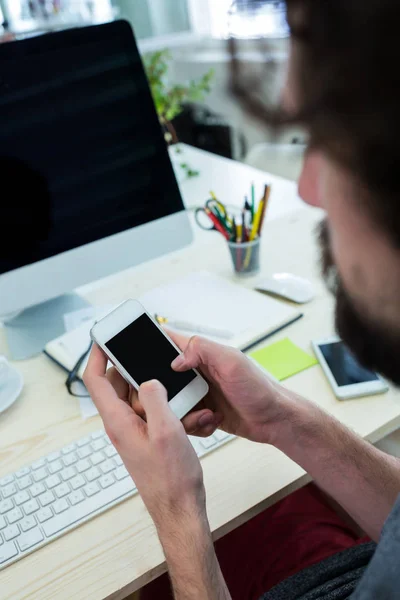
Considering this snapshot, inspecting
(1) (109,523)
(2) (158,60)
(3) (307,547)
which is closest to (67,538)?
(1) (109,523)

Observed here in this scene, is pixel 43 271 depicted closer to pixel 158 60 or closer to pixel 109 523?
pixel 109 523

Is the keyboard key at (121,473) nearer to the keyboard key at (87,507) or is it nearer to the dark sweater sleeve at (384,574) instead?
the keyboard key at (87,507)

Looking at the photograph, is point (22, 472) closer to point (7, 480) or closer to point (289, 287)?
point (7, 480)

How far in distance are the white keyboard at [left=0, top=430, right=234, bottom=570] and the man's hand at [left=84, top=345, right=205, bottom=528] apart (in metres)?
0.07

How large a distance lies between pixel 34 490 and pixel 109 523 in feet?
0.34

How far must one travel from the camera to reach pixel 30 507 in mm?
638

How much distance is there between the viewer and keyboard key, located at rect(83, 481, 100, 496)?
0.65m

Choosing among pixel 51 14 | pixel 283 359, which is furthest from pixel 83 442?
pixel 51 14

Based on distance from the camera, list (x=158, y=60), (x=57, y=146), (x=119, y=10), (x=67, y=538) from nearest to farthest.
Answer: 1. (x=67, y=538)
2. (x=57, y=146)
3. (x=158, y=60)
4. (x=119, y=10)

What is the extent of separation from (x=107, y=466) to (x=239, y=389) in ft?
0.63

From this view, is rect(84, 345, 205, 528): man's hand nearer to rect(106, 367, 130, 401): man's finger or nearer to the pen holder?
rect(106, 367, 130, 401): man's finger

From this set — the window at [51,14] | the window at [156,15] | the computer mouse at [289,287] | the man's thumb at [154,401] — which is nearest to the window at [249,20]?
the man's thumb at [154,401]

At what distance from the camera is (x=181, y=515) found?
58 cm

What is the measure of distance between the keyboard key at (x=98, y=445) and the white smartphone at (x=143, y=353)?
0.35 ft
